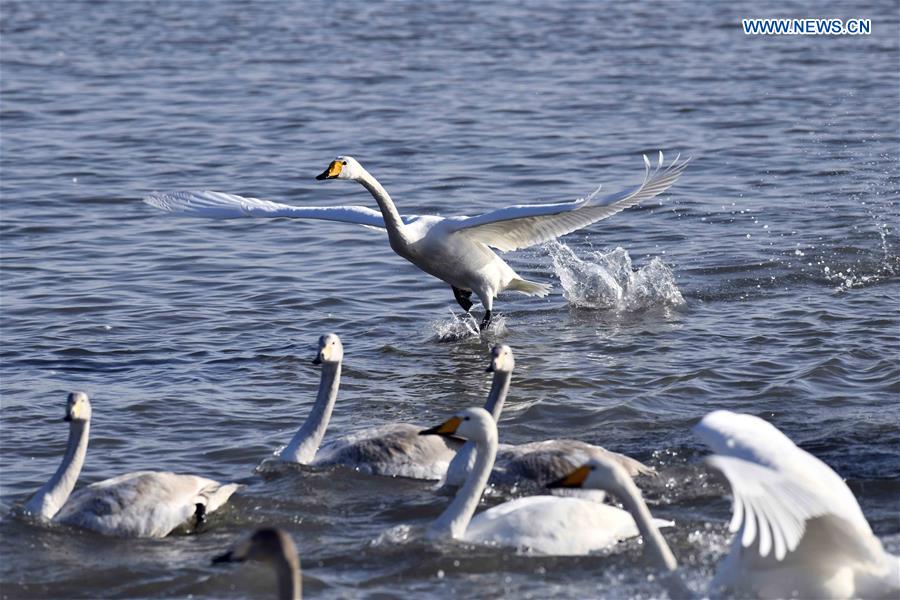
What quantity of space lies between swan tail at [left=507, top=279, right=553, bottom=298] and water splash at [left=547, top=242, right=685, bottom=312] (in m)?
0.18

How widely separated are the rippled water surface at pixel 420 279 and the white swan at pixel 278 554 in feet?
4.29

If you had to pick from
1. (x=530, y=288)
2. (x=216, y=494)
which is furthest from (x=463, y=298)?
(x=216, y=494)

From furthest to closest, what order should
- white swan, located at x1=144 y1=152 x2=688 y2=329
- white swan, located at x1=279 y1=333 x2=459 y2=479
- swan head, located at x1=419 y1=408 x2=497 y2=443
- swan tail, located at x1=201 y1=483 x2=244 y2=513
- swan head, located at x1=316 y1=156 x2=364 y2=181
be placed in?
swan head, located at x1=316 y1=156 x2=364 y2=181
white swan, located at x1=144 y1=152 x2=688 y2=329
white swan, located at x1=279 y1=333 x2=459 y2=479
swan tail, located at x1=201 y1=483 x2=244 y2=513
swan head, located at x1=419 y1=408 x2=497 y2=443

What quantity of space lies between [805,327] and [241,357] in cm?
399

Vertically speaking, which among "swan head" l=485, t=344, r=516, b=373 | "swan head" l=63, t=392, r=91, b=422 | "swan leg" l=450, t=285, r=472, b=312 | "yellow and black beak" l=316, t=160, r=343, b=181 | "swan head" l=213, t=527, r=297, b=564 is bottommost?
"swan leg" l=450, t=285, r=472, b=312

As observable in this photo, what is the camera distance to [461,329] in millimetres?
11758

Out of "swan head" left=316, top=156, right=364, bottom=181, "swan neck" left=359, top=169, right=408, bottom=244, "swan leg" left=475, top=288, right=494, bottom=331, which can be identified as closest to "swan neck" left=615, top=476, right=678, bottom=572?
A: "swan neck" left=359, top=169, right=408, bottom=244

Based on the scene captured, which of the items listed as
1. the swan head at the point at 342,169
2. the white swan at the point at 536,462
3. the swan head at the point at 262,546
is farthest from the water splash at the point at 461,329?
the swan head at the point at 262,546

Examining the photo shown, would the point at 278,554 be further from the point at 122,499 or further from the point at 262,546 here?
the point at 122,499

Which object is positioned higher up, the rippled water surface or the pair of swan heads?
the pair of swan heads

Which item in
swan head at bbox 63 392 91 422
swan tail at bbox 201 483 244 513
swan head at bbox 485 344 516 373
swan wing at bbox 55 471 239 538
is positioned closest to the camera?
swan wing at bbox 55 471 239 538

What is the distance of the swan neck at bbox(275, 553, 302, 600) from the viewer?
547 cm

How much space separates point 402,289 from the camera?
1302cm

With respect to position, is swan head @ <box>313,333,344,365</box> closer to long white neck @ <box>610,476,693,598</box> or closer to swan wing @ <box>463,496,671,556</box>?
swan wing @ <box>463,496,671,556</box>
